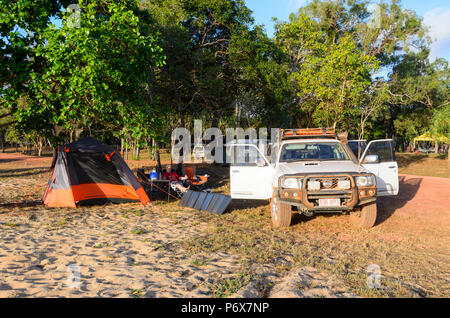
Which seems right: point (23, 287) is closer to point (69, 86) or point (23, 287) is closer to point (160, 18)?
point (69, 86)

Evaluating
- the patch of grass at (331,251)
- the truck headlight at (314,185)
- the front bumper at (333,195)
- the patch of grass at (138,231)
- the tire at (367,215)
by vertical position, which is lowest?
the patch of grass at (331,251)

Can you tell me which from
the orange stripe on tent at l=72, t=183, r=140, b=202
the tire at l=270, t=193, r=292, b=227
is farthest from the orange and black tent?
the tire at l=270, t=193, r=292, b=227

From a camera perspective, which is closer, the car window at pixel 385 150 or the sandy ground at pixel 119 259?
the sandy ground at pixel 119 259

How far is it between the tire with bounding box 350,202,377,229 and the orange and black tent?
5.66 m

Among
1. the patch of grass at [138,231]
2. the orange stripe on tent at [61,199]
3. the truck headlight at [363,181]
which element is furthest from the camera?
the orange stripe on tent at [61,199]

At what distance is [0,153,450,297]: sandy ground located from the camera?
4.09 meters

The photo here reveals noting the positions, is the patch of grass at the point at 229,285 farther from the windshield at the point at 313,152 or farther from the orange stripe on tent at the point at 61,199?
the orange stripe on tent at the point at 61,199

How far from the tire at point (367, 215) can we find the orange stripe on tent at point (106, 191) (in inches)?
236

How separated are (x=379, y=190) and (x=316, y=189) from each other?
247 centimetres

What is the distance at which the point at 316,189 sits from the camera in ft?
21.5

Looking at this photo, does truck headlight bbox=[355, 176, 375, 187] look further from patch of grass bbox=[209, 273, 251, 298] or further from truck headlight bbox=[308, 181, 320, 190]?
patch of grass bbox=[209, 273, 251, 298]

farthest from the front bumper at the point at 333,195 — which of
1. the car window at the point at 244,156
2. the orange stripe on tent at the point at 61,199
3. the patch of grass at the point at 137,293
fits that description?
the orange stripe on tent at the point at 61,199

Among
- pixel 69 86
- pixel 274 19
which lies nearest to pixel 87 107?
pixel 69 86

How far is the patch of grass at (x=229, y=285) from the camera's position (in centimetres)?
399
